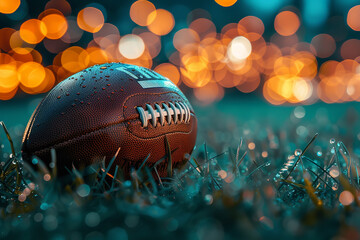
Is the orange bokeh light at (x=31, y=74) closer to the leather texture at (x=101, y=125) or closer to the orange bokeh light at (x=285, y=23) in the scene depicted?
the orange bokeh light at (x=285, y=23)

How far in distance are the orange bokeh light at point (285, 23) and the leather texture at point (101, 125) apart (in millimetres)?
23860

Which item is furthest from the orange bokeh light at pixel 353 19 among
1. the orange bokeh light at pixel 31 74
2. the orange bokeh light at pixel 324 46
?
the orange bokeh light at pixel 31 74

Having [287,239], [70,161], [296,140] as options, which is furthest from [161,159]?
[296,140]

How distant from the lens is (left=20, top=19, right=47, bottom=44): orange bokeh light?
67.8 ft

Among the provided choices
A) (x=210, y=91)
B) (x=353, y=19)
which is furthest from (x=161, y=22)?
(x=353, y=19)

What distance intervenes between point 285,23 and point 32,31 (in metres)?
16.3

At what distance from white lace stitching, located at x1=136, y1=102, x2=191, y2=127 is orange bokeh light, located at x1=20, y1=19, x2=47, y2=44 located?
20740mm

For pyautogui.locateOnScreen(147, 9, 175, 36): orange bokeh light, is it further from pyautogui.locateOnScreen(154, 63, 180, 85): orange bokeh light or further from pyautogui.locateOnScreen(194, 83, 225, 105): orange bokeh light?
pyautogui.locateOnScreen(194, 83, 225, 105): orange bokeh light

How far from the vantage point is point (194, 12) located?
28.9 m

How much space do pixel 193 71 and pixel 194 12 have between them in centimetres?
560

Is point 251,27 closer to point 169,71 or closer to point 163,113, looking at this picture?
point 169,71

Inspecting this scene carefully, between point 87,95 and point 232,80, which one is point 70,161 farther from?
point 232,80

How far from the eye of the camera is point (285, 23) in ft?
81.4

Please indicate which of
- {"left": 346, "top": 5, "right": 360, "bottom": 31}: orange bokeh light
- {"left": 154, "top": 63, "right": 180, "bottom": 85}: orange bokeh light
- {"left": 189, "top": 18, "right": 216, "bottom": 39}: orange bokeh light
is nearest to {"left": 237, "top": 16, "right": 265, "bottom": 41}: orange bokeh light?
{"left": 189, "top": 18, "right": 216, "bottom": 39}: orange bokeh light
